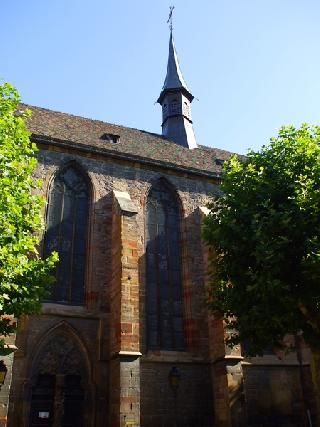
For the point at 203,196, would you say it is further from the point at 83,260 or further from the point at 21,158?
the point at 21,158

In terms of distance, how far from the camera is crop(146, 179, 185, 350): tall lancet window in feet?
46.4

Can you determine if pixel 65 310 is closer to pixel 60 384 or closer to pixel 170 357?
pixel 60 384

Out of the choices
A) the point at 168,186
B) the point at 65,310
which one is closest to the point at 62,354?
the point at 65,310

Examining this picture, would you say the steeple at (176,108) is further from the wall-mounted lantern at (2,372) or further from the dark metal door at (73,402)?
the wall-mounted lantern at (2,372)

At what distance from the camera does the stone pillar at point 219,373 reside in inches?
488

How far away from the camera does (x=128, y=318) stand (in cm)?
1209

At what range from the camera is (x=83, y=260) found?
14094 mm

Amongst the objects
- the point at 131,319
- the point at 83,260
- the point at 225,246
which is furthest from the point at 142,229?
the point at 225,246

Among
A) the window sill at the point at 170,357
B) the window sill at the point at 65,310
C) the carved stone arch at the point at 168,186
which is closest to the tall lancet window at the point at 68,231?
the window sill at the point at 65,310

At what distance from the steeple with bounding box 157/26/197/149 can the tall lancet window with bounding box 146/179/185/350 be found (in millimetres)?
6089

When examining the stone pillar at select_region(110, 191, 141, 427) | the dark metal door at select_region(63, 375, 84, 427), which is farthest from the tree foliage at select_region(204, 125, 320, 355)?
the dark metal door at select_region(63, 375, 84, 427)

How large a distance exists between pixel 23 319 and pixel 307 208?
27.4 ft

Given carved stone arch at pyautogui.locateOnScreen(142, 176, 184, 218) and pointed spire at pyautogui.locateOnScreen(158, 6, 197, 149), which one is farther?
pointed spire at pyautogui.locateOnScreen(158, 6, 197, 149)

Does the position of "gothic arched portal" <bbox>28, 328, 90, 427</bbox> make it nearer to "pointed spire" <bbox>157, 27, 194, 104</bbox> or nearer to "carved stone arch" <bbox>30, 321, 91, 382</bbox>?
"carved stone arch" <bbox>30, 321, 91, 382</bbox>
